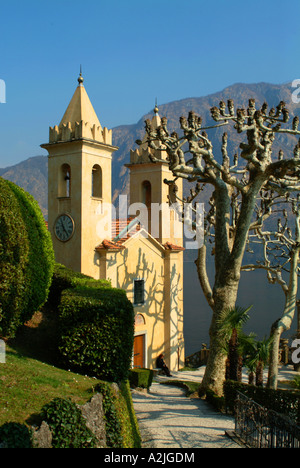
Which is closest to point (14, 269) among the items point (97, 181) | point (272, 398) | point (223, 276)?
point (272, 398)

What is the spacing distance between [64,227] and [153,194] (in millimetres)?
7417

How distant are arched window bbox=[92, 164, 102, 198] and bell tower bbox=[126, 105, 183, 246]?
4.89 m

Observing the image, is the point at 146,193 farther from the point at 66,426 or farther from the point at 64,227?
the point at 66,426

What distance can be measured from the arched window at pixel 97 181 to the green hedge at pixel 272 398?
12116 millimetres

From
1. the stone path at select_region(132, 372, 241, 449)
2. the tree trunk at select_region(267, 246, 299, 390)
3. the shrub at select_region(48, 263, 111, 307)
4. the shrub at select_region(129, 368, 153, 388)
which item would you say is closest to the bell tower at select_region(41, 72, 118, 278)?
the shrub at select_region(48, 263, 111, 307)

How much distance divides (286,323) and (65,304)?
10842mm

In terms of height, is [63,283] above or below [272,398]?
above

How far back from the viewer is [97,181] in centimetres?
2422

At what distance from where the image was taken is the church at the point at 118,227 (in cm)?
2288

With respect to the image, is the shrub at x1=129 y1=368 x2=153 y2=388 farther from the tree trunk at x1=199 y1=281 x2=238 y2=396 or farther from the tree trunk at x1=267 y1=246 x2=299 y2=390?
the tree trunk at x1=267 y1=246 x2=299 y2=390

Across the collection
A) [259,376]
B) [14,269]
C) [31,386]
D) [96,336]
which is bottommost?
[259,376]

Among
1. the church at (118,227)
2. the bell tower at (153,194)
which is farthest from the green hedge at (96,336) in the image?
the bell tower at (153,194)

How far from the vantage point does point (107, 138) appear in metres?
24.0
